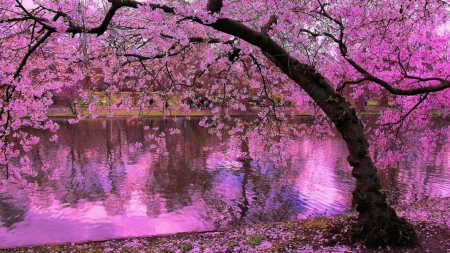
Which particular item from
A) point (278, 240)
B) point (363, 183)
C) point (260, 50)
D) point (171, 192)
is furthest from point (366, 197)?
point (171, 192)

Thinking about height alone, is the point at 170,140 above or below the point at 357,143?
below

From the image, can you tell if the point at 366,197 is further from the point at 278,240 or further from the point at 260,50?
the point at 260,50

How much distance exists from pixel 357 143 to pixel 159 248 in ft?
14.8

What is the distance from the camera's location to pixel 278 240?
662 cm

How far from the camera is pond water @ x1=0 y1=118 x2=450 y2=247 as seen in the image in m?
9.84

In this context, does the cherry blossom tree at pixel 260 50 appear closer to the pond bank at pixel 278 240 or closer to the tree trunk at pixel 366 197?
the tree trunk at pixel 366 197

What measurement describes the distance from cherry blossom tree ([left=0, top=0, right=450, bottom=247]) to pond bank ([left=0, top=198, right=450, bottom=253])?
1.63 feet

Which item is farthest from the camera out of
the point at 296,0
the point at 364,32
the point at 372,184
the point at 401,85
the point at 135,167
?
the point at 135,167

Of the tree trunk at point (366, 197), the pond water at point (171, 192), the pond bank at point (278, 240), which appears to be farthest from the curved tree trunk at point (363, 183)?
the pond water at point (171, 192)

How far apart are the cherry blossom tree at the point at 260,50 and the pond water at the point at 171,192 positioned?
1.80 m

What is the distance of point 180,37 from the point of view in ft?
22.2

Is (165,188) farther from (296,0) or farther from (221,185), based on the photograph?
(296,0)

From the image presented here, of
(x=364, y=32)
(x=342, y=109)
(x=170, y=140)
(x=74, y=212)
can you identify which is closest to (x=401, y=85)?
(x=364, y=32)

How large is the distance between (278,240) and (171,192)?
7009 mm
